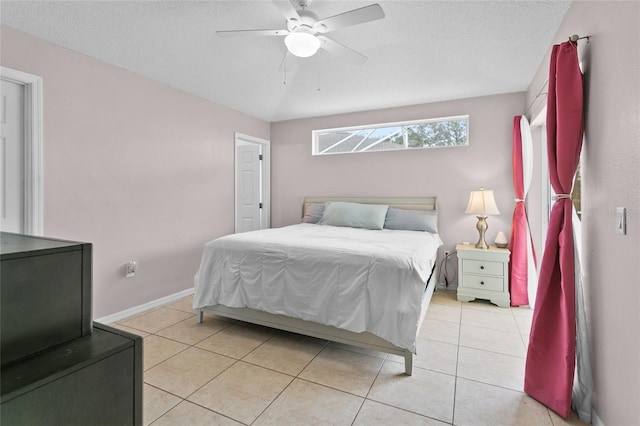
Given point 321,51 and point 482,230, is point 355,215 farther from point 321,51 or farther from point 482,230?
point 321,51

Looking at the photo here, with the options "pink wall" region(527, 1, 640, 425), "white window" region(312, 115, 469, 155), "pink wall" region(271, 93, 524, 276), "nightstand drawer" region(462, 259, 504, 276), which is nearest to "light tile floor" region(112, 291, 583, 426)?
"pink wall" region(527, 1, 640, 425)

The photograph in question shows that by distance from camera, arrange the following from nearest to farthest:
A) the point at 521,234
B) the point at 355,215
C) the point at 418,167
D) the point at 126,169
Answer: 1. the point at 126,169
2. the point at 521,234
3. the point at 355,215
4. the point at 418,167

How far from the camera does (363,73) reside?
3.27 m

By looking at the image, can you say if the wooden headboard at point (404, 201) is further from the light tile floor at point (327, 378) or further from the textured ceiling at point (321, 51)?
the light tile floor at point (327, 378)

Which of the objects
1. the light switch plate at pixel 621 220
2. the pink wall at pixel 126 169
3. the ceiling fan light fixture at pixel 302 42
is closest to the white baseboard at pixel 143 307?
the pink wall at pixel 126 169

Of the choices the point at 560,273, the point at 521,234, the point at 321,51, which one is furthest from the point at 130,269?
the point at 521,234

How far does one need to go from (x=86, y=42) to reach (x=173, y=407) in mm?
2835

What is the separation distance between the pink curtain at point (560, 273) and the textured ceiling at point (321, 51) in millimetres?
795

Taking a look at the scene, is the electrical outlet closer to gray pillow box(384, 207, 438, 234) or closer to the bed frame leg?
the bed frame leg

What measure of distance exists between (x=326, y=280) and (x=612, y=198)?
5.57 feet

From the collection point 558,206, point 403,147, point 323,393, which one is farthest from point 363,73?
point 323,393

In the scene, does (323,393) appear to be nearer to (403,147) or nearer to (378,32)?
(378,32)

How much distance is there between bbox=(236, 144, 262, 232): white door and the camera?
4.94 meters

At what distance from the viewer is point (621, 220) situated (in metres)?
1.38
